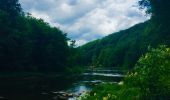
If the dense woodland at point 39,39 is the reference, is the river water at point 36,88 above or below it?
below

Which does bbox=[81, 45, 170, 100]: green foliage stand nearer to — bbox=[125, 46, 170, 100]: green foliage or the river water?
bbox=[125, 46, 170, 100]: green foliage

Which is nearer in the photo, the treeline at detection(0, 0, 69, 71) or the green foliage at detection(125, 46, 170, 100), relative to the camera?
the green foliage at detection(125, 46, 170, 100)

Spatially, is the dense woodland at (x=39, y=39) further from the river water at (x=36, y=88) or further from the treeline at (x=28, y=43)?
the river water at (x=36, y=88)

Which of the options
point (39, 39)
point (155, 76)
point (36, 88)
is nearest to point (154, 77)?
point (155, 76)

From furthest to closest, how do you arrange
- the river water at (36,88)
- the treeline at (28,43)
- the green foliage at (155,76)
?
1. the treeline at (28,43)
2. the river water at (36,88)
3. the green foliage at (155,76)

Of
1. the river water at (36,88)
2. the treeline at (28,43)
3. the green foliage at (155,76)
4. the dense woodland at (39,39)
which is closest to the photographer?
the green foliage at (155,76)

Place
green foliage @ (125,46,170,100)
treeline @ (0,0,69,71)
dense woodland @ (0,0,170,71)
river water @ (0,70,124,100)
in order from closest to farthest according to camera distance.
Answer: green foliage @ (125,46,170,100) < river water @ (0,70,124,100) < dense woodland @ (0,0,170,71) < treeline @ (0,0,69,71)

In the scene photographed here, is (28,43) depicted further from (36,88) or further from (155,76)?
(155,76)

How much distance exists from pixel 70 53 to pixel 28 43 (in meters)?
27.2

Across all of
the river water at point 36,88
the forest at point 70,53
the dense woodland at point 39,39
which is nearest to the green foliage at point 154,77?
the forest at point 70,53

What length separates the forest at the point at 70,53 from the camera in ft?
61.2

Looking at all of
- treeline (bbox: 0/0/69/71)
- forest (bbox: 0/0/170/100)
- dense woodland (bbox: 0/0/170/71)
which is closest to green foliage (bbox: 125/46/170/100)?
forest (bbox: 0/0/170/100)

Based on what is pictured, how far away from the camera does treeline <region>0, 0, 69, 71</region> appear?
8156 cm

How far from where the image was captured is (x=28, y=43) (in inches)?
3573
